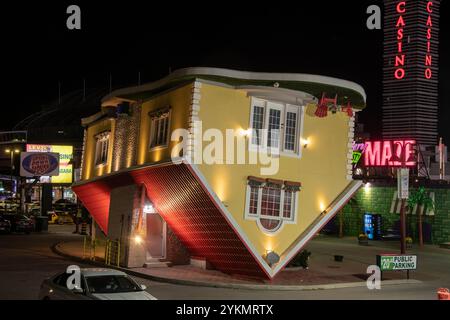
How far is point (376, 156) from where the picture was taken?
4612cm

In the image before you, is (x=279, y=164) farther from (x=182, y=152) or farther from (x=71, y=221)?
(x=71, y=221)

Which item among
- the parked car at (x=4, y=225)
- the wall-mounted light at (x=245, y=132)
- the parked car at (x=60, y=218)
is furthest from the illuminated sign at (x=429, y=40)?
the wall-mounted light at (x=245, y=132)

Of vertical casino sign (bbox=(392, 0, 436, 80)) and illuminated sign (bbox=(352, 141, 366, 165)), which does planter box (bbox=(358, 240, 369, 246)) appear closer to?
illuminated sign (bbox=(352, 141, 366, 165))

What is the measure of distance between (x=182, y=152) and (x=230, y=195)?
249 cm

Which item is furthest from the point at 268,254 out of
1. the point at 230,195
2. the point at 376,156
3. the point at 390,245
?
the point at 376,156

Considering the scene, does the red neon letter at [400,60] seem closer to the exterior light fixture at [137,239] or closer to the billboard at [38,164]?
the billboard at [38,164]

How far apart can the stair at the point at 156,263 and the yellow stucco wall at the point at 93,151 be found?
5.43 metres

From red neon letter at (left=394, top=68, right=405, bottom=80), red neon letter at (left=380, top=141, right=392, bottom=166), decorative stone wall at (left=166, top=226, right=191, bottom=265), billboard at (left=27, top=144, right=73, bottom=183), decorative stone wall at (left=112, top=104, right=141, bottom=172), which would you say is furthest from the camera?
billboard at (left=27, top=144, right=73, bottom=183)

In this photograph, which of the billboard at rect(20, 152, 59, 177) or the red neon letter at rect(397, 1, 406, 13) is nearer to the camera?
the billboard at rect(20, 152, 59, 177)

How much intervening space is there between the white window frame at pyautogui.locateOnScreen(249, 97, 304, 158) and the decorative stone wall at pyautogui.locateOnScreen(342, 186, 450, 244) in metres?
20.9

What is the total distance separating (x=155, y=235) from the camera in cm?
Result: 2695

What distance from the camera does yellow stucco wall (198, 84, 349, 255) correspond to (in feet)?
72.2

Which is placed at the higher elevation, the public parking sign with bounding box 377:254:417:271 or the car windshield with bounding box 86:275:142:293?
the car windshield with bounding box 86:275:142:293

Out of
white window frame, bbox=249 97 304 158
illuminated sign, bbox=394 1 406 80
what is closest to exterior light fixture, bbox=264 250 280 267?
white window frame, bbox=249 97 304 158
